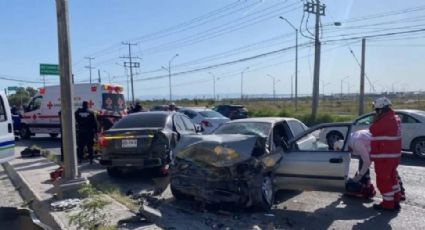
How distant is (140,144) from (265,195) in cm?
357

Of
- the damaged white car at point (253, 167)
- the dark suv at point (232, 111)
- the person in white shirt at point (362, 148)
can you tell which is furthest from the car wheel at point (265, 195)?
the dark suv at point (232, 111)

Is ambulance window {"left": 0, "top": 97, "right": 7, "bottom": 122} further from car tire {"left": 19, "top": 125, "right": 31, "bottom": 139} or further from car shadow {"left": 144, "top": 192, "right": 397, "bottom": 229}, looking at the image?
car tire {"left": 19, "top": 125, "right": 31, "bottom": 139}

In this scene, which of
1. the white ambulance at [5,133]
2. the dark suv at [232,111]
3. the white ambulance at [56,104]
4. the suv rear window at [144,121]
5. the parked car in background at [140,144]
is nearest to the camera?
the parked car in background at [140,144]

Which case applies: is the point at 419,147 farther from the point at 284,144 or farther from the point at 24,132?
the point at 24,132

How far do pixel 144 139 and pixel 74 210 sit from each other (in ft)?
9.98

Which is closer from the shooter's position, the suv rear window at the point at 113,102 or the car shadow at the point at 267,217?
the car shadow at the point at 267,217

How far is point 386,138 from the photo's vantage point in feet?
23.6

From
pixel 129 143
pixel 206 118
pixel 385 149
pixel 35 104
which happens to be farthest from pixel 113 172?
pixel 35 104

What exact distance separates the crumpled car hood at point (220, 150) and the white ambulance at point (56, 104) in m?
13.4

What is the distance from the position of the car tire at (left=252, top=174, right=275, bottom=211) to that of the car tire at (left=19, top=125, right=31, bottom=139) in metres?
17.6

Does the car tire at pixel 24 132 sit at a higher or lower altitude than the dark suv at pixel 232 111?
lower

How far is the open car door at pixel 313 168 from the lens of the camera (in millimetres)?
7172

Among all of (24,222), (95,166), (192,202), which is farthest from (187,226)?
(95,166)

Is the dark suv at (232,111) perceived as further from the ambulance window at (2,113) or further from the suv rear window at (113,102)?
the ambulance window at (2,113)
